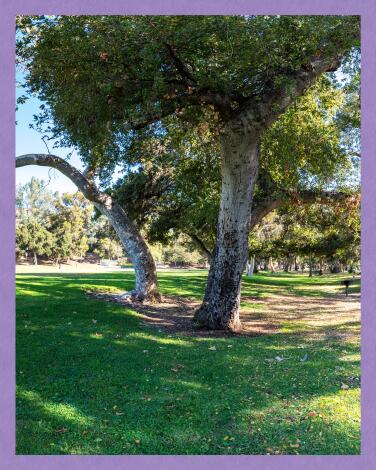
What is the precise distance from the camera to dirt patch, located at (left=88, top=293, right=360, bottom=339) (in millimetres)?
8266

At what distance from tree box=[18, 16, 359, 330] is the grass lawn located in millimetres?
2073

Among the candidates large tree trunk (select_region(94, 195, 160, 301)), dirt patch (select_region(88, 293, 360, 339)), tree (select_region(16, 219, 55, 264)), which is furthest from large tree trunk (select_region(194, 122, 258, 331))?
tree (select_region(16, 219, 55, 264))

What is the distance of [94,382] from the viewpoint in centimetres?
460

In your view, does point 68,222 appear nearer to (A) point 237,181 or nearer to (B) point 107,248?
(B) point 107,248

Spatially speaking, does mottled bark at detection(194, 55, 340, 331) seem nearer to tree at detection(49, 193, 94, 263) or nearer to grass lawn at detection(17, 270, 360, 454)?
grass lawn at detection(17, 270, 360, 454)

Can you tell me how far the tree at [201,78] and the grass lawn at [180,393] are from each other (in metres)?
2.07

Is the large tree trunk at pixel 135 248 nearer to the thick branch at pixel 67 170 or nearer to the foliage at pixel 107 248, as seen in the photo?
the thick branch at pixel 67 170

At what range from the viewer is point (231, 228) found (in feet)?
25.7

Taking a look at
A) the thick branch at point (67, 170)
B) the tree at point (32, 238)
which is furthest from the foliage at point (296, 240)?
the tree at point (32, 238)

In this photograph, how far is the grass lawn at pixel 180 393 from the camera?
3.43 meters

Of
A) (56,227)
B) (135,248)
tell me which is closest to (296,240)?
(56,227)

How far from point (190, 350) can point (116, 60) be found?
423cm

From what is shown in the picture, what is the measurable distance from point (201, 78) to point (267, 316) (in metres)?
6.48

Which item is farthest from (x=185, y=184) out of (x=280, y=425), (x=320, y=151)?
(x=280, y=425)
